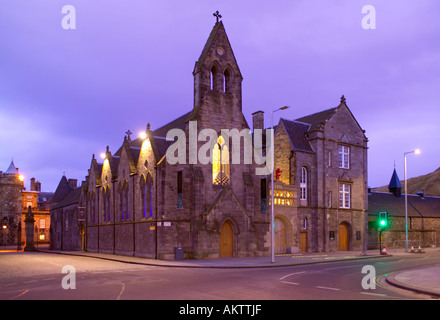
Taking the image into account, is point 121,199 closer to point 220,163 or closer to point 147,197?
point 147,197

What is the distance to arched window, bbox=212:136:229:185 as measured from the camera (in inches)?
1378

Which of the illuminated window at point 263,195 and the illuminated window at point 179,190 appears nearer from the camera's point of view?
the illuminated window at point 179,190

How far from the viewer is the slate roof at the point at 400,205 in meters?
52.3

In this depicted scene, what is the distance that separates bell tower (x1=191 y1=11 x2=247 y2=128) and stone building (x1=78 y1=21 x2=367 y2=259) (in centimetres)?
8

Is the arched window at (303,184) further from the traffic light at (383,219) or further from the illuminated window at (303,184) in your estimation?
the traffic light at (383,219)

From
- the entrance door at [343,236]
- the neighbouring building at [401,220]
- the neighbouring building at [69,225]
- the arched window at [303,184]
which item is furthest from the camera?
the neighbouring building at [69,225]

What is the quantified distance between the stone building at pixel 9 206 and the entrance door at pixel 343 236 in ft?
194

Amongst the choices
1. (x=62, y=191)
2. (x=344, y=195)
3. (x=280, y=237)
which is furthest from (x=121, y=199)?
(x=62, y=191)

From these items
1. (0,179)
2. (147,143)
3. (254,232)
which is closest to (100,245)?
(147,143)

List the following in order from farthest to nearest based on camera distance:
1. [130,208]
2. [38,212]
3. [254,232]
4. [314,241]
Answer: [38,212]
[314,241]
[130,208]
[254,232]

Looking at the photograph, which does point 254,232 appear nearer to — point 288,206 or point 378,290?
point 288,206

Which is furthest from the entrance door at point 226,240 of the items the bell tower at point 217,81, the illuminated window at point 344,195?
the illuminated window at point 344,195

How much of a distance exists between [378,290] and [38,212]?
83.2 metres
